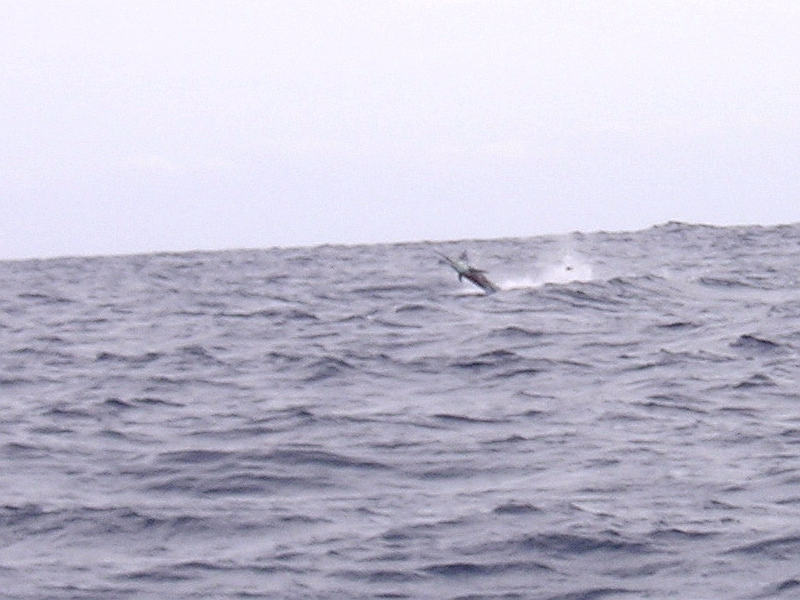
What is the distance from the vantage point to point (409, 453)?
1106cm

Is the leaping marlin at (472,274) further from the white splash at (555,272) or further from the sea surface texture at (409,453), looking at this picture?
the sea surface texture at (409,453)

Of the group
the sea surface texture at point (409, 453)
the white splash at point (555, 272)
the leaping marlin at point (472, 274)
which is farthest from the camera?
the white splash at point (555, 272)

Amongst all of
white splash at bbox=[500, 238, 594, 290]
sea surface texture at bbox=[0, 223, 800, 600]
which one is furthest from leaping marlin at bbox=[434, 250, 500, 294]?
sea surface texture at bbox=[0, 223, 800, 600]

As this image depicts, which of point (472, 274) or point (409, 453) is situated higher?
point (472, 274)

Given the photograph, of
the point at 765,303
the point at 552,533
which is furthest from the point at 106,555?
the point at 765,303

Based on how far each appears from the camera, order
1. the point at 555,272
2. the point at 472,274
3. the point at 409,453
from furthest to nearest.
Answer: the point at 555,272 < the point at 472,274 < the point at 409,453

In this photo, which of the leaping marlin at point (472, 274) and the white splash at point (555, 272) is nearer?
the leaping marlin at point (472, 274)

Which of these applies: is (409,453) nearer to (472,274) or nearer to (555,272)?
(472,274)

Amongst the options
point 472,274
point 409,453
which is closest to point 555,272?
point 472,274

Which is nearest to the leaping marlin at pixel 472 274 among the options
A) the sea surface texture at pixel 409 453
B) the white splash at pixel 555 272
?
the white splash at pixel 555 272

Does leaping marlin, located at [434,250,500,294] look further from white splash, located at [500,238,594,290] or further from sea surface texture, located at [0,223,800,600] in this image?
sea surface texture, located at [0,223,800,600]

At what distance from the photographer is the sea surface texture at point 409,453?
805 centimetres

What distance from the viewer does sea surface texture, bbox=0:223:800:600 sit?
805 centimetres

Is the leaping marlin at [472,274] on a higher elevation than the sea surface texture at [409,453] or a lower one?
higher
